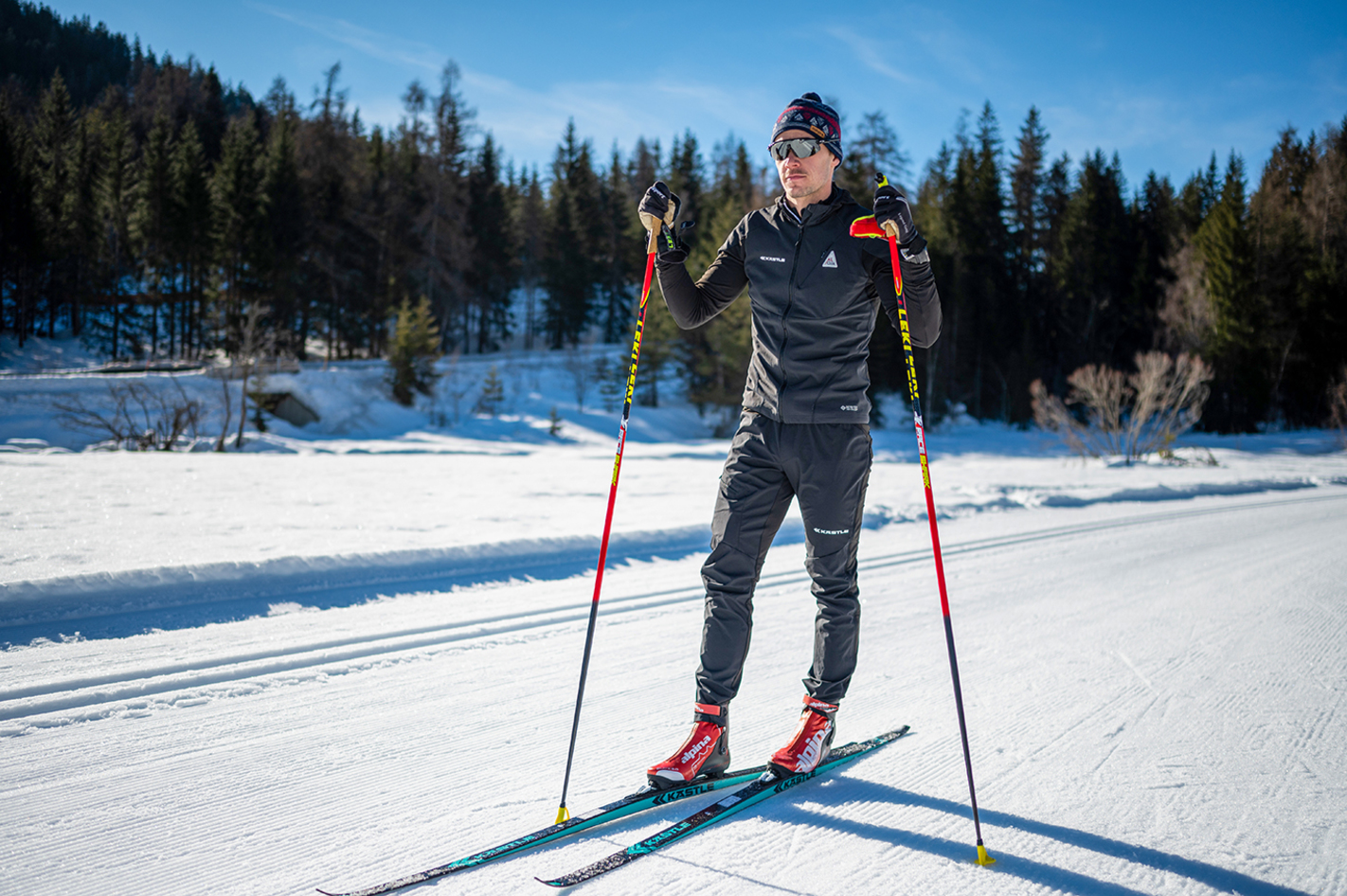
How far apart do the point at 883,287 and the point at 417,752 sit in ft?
7.33

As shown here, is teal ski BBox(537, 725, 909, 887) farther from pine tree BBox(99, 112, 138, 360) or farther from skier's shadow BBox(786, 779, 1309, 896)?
pine tree BBox(99, 112, 138, 360)

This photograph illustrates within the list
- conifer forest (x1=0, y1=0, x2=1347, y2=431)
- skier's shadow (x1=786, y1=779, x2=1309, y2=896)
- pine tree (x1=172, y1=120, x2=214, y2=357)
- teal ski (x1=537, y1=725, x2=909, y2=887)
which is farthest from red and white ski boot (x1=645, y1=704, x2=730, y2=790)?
pine tree (x1=172, y1=120, x2=214, y2=357)

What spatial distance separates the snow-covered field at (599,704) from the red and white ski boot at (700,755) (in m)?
0.10

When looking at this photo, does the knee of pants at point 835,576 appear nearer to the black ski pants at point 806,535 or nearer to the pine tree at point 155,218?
the black ski pants at point 806,535

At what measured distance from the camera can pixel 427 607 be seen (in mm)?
4387

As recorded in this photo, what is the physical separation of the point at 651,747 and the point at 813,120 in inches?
88.1

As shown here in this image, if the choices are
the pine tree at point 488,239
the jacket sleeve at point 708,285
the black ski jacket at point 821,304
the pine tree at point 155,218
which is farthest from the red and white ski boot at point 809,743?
the pine tree at point 155,218

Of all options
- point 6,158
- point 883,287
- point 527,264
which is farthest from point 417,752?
point 527,264

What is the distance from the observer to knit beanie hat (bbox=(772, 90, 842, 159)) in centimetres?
246

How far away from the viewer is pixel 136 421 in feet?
60.7

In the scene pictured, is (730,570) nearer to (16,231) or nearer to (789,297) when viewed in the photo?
(789,297)

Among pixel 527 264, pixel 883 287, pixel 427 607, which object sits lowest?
pixel 427 607

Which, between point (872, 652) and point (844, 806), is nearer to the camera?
point (844, 806)

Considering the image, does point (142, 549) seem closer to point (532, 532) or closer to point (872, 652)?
point (532, 532)
